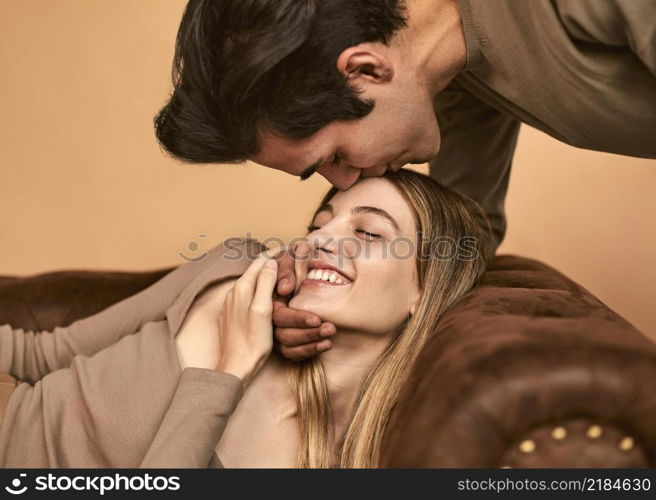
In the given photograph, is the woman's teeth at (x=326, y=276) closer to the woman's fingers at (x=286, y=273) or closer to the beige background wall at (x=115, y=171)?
the woman's fingers at (x=286, y=273)

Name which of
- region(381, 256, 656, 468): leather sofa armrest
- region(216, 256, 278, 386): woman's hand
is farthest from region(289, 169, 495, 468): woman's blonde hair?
region(381, 256, 656, 468): leather sofa armrest

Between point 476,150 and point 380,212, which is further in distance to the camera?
point 476,150

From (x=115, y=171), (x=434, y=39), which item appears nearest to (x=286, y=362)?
(x=434, y=39)

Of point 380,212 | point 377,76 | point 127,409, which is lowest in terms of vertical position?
point 127,409

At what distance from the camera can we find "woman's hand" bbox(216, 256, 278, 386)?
1.67m

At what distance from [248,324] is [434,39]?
711mm

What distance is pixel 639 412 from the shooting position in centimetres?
117

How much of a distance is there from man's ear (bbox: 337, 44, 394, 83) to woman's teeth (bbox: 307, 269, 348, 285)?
0.42 metres

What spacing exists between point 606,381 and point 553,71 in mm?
674

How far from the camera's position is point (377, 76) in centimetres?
157

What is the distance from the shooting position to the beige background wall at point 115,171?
10.5 feet

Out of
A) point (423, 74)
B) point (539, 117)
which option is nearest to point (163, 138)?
point (423, 74)

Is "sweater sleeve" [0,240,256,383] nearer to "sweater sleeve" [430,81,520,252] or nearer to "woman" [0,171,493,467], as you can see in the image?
"woman" [0,171,493,467]

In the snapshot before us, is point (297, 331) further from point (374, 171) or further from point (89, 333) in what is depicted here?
point (89, 333)
